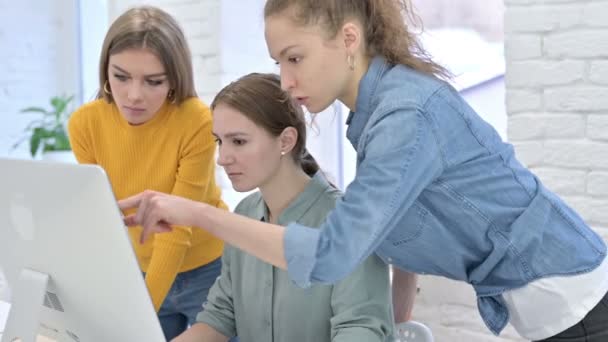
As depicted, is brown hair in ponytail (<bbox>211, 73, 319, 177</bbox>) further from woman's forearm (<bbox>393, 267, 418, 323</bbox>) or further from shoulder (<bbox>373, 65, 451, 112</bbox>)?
shoulder (<bbox>373, 65, 451, 112</bbox>)

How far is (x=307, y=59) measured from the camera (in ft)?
4.17

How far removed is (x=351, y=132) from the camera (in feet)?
4.57

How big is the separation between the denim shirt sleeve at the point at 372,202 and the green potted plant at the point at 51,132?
2.91 metres

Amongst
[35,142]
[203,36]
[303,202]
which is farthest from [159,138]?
[35,142]

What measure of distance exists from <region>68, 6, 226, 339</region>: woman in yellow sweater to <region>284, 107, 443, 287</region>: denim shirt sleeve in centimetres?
65

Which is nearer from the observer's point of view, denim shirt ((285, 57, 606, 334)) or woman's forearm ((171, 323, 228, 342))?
denim shirt ((285, 57, 606, 334))

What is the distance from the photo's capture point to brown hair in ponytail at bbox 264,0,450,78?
1.28 m

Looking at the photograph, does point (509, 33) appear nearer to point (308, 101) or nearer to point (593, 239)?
point (593, 239)

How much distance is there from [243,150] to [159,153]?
0.35 m

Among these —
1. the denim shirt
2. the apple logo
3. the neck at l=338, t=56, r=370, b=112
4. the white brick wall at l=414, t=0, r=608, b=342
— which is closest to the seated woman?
the denim shirt

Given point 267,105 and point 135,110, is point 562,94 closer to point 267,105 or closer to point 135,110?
point 267,105

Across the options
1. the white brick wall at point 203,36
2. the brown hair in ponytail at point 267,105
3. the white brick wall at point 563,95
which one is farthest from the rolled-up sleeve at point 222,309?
the white brick wall at point 203,36

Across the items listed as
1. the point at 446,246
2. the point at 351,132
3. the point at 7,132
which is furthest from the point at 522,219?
the point at 7,132

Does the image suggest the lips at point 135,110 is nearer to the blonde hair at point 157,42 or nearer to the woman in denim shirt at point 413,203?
the blonde hair at point 157,42
